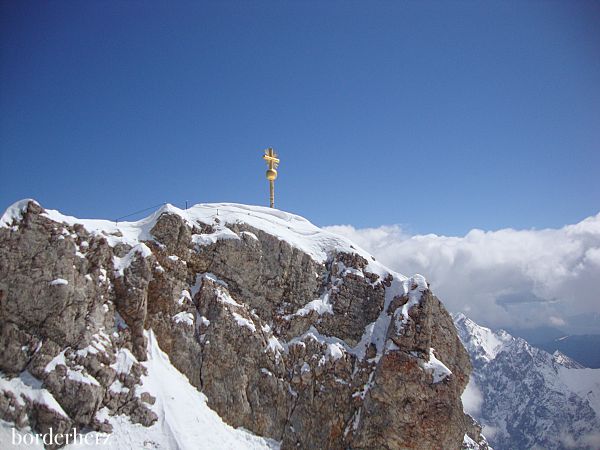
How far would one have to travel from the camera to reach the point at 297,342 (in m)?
39.4

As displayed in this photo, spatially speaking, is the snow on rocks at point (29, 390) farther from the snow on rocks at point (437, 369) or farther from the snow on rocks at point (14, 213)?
the snow on rocks at point (437, 369)

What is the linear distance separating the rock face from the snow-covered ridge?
0.63 ft

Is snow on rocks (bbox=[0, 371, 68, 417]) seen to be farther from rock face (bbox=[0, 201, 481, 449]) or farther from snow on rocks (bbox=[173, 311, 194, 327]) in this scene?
snow on rocks (bbox=[173, 311, 194, 327])

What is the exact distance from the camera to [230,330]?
1489 inches

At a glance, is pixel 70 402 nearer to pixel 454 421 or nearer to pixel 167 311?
pixel 167 311

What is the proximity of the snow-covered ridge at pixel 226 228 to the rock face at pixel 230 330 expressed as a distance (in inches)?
7.6

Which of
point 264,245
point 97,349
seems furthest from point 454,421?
point 97,349

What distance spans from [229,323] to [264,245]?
28.2ft

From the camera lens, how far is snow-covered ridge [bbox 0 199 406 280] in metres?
36.6

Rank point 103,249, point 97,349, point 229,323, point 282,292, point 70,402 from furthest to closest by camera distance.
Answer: point 282,292 → point 229,323 → point 103,249 → point 97,349 → point 70,402

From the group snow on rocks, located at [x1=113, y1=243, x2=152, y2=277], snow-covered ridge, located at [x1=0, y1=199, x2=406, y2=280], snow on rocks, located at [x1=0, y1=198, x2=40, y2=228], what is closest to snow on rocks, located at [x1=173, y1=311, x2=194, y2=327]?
snow on rocks, located at [x1=113, y1=243, x2=152, y2=277]

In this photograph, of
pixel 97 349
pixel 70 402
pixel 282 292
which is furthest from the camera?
pixel 282 292

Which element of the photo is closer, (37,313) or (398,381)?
(37,313)

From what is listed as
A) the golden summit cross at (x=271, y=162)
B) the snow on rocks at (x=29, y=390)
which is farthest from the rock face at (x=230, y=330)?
the golden summit cross at (x=271, y=162)
